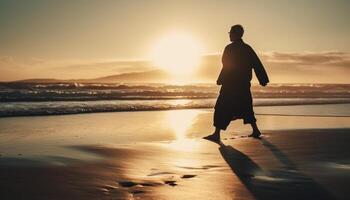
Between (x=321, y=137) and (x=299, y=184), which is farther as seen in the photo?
(x=321, y=137)

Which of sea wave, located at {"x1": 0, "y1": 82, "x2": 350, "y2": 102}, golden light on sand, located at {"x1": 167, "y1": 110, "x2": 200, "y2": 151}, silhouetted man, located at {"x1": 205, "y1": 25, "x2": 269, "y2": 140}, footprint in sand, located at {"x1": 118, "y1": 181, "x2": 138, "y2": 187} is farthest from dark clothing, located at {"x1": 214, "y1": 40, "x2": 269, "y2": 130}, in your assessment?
sea wave, located at {"x1": 0, "y1": 82, "x2": 350, "y2": 102}

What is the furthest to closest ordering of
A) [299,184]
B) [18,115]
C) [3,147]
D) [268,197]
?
[18,115] → [3,147] → [299,184] → [268,197]

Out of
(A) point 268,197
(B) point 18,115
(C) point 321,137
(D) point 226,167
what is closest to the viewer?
(A) point 268,197

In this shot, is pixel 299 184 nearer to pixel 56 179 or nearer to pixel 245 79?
pixel 56 179

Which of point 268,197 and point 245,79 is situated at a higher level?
point 245,79

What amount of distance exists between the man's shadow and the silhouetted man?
2243mm

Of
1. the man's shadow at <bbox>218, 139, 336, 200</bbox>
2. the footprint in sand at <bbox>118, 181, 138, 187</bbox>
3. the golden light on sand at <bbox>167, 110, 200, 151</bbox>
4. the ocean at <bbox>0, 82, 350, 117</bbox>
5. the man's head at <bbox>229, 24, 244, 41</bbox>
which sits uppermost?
the man's head at <bbox>229, 24, 244, 41</bbox>

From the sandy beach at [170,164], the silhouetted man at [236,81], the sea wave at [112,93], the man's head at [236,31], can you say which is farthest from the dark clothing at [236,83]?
the sea wave at [112,93]

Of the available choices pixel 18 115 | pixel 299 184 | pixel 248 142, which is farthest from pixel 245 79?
pixel 18 115

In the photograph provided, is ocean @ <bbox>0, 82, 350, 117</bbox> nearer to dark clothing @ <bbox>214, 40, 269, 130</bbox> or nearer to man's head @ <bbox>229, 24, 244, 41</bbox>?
dark clothing @ <bbox>214, 40, 269, 130</bbox>

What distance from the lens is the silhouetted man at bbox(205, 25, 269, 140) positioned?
8.46m

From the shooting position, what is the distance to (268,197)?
158 inches

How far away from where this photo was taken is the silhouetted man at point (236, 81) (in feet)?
27.8

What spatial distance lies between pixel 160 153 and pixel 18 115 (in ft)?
26.3
